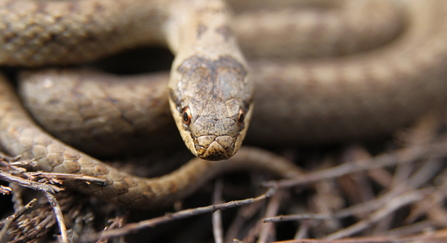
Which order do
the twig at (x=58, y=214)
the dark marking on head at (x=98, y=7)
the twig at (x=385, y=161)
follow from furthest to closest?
the twig at (x=385, y=161) < the dark marking on head at (x=98, y=7) < the twig at (x=58, y=214)

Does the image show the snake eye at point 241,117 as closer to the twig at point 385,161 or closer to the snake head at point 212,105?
the snake head at point 212,105

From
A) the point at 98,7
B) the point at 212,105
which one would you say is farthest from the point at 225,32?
the point at 98,7

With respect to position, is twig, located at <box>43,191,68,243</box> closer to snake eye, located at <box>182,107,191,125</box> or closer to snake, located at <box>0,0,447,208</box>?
snake, located at <box>0,0,447,208</box>

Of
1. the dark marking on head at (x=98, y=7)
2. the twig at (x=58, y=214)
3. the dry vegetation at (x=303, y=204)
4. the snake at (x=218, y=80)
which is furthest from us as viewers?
the dark marking on head at (x=98, y=7)

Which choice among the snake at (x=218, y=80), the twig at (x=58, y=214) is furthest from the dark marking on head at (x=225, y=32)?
the twig at (x=58, y=214)

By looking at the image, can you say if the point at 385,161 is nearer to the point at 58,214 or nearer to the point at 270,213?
the point at 270,213

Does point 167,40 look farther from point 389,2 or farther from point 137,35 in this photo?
point 389,2

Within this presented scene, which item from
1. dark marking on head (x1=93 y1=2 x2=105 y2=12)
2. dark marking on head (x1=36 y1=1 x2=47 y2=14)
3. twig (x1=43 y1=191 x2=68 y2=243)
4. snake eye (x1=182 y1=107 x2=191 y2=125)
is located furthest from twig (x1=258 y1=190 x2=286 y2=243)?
dark marking on head (x1=36 y1=1 x2=47 y2=14)
